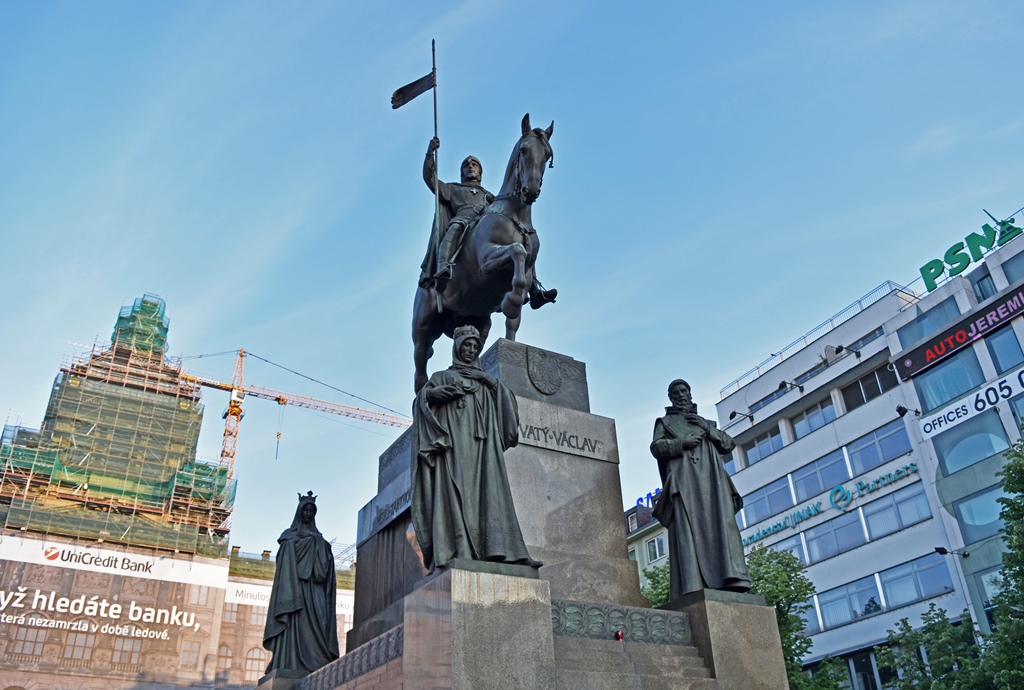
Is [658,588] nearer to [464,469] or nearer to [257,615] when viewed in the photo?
[464,469]

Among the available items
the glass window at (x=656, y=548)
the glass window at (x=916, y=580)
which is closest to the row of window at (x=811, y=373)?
the glass window at (x=656, y=548)

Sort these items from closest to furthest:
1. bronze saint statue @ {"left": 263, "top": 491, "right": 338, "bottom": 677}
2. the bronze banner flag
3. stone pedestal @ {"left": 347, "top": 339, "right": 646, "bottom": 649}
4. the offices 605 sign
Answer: stone pedestal @ {"left": 347, "top": 339, "right": 646, "bottom": 649}, bronze saint statue @ {"left": 263, "top": 491, "right": 338, "bottom": 677}, the bronze banner flag, the offices 605 sign

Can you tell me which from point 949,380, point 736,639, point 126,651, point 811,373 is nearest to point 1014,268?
point 949,380

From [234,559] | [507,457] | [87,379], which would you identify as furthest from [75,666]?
[507,457]

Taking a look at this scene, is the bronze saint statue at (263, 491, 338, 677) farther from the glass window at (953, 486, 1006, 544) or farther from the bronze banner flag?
the glass window at (953, 486, 1006, 544)

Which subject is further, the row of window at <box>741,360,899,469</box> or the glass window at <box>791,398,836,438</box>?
the glass window at <box>791,398,836,438</box>

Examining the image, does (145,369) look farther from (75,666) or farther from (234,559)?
(75,666)

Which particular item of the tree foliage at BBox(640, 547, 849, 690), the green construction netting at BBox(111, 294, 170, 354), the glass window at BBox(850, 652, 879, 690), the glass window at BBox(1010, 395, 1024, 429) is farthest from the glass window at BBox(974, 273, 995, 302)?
the green construction netting at BBox(111, 294, 170, 354)

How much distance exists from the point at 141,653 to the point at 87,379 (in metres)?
24.9

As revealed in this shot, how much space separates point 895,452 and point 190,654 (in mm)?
48772

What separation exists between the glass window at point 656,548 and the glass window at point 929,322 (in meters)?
22.3

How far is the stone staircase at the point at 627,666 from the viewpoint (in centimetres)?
785

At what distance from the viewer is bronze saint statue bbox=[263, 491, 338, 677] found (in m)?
12.7

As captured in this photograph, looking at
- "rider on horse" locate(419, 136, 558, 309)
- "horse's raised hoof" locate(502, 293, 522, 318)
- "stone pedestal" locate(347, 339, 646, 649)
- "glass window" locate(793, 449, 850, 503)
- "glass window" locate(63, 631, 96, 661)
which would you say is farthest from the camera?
"glass window" locate(63, 631, 96, 661)
